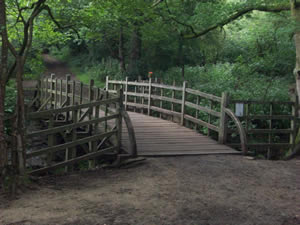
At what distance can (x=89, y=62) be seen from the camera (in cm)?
3456

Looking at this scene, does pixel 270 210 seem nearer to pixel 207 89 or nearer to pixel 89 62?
pixel 207 89

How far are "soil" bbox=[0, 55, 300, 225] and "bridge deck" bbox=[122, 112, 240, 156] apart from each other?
90 centimetres

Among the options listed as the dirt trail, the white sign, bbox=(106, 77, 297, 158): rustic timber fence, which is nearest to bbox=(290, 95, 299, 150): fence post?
bbox=(106, 77, 297, 158): rustic timber fence

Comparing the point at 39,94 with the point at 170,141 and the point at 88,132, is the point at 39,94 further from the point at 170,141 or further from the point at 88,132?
the point at 170,141

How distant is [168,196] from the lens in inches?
226

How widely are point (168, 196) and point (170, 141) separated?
4411 millimetres

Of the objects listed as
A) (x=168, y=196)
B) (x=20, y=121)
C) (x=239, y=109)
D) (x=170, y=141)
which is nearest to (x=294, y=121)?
(x=239, y=109)

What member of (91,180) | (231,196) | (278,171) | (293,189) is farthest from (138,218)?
(278,171)

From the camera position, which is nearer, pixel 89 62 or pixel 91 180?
pixel 91 180

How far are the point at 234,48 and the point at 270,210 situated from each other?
2596 cm

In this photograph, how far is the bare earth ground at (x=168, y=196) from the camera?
4812mm

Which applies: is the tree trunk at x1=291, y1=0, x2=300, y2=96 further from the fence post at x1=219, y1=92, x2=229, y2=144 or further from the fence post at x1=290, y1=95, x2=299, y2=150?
the fence post at x1=219, y1=92, x2=229, y2=144

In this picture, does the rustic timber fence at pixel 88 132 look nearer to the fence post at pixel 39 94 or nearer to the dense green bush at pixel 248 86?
the fence post at pixel 39 94

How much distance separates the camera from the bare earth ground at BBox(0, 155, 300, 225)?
4812mm
